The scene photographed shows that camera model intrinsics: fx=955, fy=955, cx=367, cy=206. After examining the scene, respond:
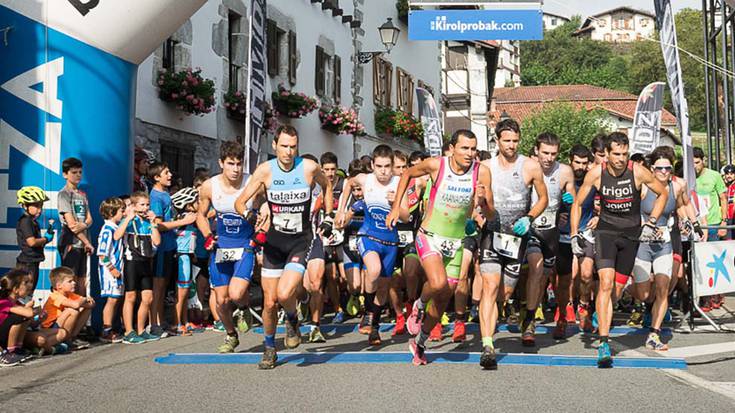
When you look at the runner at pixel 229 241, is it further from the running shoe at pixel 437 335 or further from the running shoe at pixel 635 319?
the running shoe at pixel 635 319

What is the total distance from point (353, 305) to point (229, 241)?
12.9 ft

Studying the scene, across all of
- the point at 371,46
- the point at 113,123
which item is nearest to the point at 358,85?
the point at 371,46

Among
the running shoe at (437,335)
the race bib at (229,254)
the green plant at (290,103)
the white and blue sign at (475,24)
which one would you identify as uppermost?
the white and blue sign at (475,24)

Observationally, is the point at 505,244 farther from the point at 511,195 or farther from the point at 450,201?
the point at 450,201

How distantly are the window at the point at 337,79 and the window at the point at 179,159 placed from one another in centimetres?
842

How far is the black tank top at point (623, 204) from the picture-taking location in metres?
8.78

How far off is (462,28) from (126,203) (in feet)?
23.3

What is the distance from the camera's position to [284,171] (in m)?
8.27

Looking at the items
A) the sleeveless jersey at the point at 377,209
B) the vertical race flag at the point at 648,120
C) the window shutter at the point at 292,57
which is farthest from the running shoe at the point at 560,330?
the window shutter at the point at 292,57

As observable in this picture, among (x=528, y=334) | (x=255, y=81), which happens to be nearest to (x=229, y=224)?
(x=528, y=334)

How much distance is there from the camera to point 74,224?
981 cm

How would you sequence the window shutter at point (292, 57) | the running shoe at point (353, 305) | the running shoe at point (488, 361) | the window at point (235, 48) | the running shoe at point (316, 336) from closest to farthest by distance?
the running shoe at point (488, 361) → the running shoe at point (316, 336) → the running shoe at point (353, 305) → the window at point (235, 48) → the window shutter at point (292, 57)

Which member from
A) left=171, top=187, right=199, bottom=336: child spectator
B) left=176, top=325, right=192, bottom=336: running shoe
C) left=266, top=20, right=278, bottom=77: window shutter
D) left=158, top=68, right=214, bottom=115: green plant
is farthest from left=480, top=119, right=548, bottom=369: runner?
left=266, top=20, right=278, bottom=77: window shutter

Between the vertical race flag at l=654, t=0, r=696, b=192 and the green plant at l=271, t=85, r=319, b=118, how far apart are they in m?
8.16
